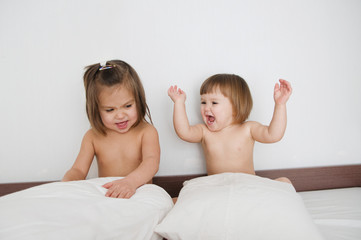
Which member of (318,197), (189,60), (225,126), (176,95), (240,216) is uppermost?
(189,60)

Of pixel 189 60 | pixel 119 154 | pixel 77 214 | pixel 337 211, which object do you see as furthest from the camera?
pixel 189 60

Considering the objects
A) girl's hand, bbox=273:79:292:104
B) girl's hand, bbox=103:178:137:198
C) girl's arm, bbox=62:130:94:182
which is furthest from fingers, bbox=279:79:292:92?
girl's arm, bbox=62:130:94:182

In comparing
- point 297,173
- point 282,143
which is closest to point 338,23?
point 282,143

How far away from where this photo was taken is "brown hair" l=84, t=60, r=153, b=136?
38.3 inches

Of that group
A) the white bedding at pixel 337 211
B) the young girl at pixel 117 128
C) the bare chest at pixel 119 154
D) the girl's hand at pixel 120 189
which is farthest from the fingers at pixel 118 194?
the white bedding at pixel 337 211

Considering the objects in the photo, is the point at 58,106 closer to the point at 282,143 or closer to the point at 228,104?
the point at 228,104

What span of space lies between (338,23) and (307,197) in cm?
85

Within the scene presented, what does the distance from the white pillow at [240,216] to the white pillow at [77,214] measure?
7cm

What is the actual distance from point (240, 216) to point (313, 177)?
741 millimetres

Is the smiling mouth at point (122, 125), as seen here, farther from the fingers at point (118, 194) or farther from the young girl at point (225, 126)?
the fingers at point (118, 194)

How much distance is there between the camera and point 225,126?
1064 millimetres

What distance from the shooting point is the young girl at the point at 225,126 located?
102 centimetres

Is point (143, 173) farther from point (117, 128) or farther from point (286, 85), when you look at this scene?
point (286, 85)

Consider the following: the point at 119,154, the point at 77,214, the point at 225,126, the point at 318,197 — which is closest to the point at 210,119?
the point at 225,126
